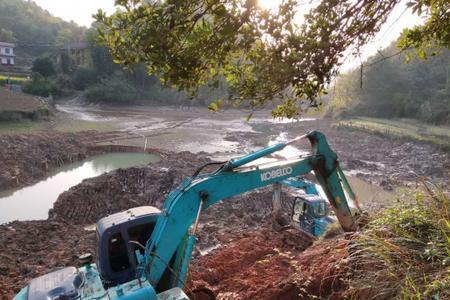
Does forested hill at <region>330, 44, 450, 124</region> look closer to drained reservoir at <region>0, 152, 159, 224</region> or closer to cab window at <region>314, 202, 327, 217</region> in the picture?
drained reservoir at <region>0, 152, 159, 224</region>

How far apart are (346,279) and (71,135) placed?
85.9ft

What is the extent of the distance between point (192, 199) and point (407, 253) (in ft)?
8.01

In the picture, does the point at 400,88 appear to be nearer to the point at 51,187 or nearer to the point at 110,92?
the point at 110,92

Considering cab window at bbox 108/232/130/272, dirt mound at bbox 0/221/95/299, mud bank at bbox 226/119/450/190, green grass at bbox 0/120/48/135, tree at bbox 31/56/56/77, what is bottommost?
dirt mound at bbox 0/221/95/299

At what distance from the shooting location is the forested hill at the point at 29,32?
7588 cm

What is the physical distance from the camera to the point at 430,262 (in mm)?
3521

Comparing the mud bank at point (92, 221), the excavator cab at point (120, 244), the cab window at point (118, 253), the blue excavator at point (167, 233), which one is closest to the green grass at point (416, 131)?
the mud bank at point (92, 221)

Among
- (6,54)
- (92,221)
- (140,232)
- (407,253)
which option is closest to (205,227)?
(92,221)

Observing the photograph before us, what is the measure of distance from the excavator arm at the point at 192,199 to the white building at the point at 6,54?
70266 mm

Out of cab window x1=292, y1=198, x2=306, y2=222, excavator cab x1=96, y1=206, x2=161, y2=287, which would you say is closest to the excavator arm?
excavator cab x1=96, y1=206, x2=161, y2=287

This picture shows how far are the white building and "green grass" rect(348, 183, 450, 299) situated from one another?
71.9 m

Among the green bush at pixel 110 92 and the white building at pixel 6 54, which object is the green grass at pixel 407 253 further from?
the white building at pixel 6 54

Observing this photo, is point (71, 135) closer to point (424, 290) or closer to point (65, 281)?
point (65, 281)

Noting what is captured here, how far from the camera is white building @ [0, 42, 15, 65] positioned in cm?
6209
